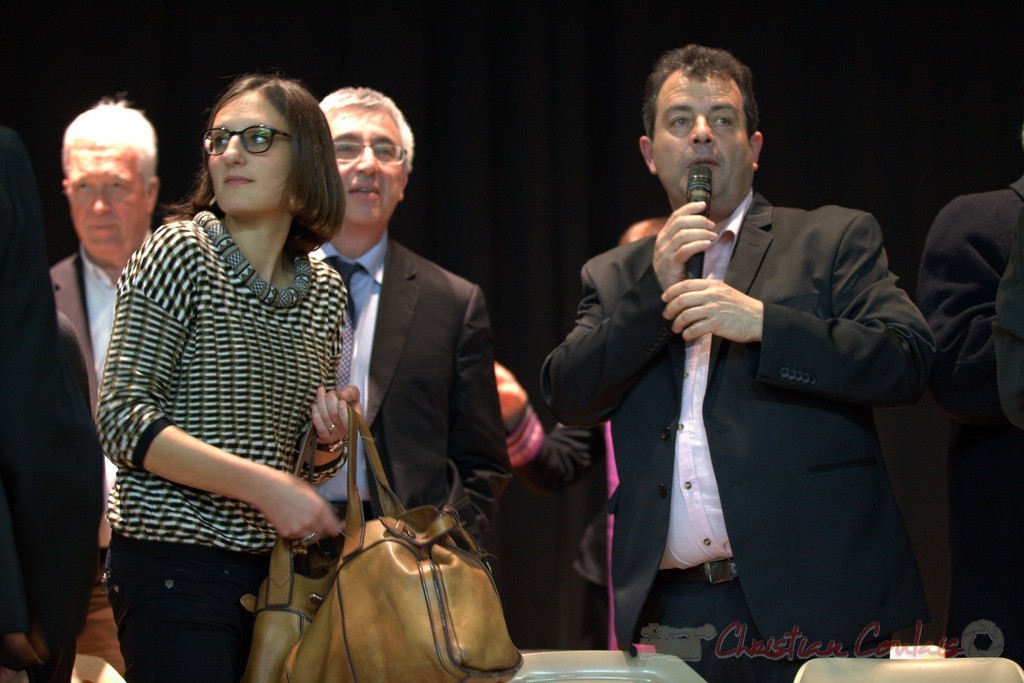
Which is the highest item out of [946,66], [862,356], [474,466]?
[946,66]

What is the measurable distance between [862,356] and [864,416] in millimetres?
165

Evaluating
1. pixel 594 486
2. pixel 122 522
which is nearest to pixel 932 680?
pixel 122 522

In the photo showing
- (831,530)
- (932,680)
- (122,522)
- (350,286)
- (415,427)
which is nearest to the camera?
(932,680)

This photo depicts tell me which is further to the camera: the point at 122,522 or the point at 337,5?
the point at 337,5

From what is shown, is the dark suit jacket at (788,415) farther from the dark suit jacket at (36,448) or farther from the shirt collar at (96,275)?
the shirt collar at (96,275)

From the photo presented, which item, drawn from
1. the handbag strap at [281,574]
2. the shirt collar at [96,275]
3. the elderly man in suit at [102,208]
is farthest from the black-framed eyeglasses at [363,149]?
the handbag strap at [281,574]

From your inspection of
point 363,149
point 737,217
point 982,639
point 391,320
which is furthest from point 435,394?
point 982,639

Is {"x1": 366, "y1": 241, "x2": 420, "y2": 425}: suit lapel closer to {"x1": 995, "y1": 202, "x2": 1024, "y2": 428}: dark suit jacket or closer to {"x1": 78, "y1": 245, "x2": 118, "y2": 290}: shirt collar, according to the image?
{"x1": 78, "y1": 245, "x2": 118, "y2": 290}: shirt collar

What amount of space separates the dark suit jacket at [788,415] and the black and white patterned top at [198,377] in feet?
2.10

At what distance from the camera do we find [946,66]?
446cm

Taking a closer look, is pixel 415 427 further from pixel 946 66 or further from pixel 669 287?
pixel 946 66

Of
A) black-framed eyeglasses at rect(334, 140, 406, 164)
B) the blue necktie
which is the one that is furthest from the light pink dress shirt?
black-framed eyeglasses at rect(334, 140, 406, 164)

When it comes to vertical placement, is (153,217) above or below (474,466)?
above

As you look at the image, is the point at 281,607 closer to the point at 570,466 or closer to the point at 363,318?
the point at 363,318
